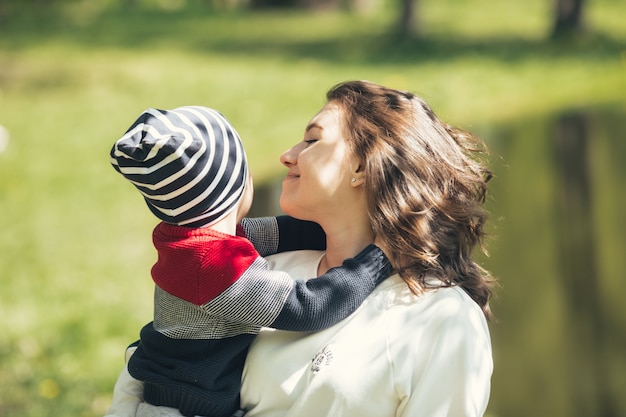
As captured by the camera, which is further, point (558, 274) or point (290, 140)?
point (290, 140)

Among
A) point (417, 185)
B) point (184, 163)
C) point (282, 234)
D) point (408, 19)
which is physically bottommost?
point (408, 19)

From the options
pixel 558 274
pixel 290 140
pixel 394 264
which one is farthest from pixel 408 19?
pixel 394 264

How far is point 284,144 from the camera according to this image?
10711mm

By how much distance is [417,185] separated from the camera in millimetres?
2496

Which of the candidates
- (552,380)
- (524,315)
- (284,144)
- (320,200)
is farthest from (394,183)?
(284,144)

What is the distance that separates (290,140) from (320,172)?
837 centimetres

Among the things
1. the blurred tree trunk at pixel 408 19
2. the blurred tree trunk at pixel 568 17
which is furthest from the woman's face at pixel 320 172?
the blurred tree trunk at pixel 568 17

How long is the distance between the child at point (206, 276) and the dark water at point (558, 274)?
4.25ft

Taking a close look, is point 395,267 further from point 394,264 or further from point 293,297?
point 293,297

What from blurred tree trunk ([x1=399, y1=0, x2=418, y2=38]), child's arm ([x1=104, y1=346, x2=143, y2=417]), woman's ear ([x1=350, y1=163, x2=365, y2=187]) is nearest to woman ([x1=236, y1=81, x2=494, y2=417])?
woman's ear ([x1=350, y1=163, x2=365, y2=187])

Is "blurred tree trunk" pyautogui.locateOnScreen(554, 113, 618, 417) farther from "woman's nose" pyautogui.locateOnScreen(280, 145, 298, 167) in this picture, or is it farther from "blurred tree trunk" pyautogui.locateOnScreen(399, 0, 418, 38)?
"blurred tree trunk" pyautogui.locateOnScreen(399, 0, 418, 38)

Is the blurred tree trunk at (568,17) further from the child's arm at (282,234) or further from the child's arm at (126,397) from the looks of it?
the child's arm at (126,397)

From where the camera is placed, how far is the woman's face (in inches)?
100

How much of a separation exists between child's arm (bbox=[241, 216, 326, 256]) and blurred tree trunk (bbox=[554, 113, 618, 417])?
107 inches
